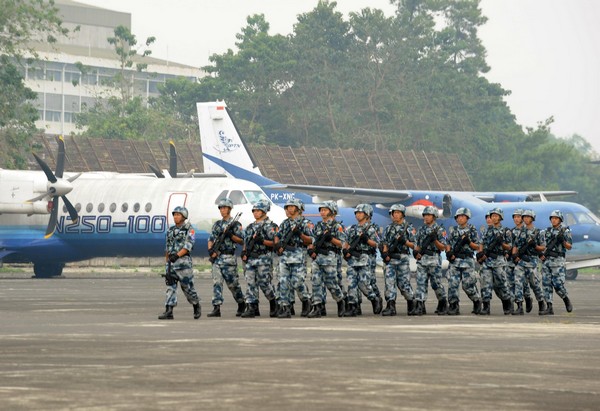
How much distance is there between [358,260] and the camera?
24.8 m

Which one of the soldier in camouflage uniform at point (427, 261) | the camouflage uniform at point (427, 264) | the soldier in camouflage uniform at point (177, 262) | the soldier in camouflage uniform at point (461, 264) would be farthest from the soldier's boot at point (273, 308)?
the soldier in camouflage uniform at point (461, 264)

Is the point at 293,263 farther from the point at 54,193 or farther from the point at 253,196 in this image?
the point at 54,193

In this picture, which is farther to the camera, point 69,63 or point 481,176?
point 69,63

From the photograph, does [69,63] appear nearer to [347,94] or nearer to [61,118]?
[61,118]

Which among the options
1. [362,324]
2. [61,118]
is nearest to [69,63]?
[61,118]

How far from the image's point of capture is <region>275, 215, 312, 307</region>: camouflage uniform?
23.9 m

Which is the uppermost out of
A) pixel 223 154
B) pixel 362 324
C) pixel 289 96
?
pixel 289 96

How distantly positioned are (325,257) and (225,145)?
1174 inches

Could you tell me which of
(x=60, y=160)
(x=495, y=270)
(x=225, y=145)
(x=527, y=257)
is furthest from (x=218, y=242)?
(x=225, y=145)

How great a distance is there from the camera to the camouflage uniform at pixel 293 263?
78.4 feet

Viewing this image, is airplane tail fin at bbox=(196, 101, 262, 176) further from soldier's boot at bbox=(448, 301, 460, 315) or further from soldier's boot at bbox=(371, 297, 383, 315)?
soldier's boot at bbox=(371, 297, 383, 315)

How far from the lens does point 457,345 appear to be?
1766 cm

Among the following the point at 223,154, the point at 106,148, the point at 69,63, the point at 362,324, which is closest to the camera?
the point at 362,324

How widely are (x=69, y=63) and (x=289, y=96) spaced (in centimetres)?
6717
